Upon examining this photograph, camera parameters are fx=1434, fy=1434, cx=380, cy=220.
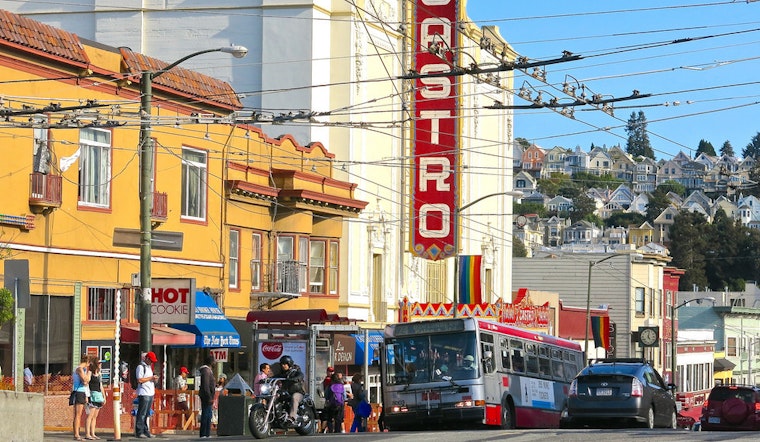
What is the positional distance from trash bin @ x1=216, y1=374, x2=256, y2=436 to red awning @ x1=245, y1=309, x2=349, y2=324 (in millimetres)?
6971

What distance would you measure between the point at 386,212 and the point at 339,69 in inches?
231

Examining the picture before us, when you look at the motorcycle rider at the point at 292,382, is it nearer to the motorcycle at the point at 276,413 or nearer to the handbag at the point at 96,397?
the motorcycle at the point at 276,413

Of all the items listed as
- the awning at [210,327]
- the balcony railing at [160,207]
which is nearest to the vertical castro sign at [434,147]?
the awning at [210,327]

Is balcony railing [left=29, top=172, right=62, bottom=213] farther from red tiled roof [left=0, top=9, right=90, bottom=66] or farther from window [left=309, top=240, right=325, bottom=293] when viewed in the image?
window [left=309, top=240, right=325, bottom=293]

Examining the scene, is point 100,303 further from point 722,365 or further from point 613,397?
point 722,365

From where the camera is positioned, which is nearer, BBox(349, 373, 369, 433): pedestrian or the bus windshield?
the bus windshield

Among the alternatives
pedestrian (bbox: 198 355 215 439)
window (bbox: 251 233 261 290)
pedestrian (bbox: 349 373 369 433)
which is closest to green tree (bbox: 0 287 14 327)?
pedestrian (bbox: 198 355 215 439)

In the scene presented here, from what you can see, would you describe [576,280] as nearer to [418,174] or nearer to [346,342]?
[418,174]

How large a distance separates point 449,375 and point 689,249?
14295cm

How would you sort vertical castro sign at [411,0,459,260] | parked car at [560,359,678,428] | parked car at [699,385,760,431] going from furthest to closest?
vertical castro sign at [411,0,459,260] < parked car at [699,385,760,431] < parked car at [560,359,678,428]

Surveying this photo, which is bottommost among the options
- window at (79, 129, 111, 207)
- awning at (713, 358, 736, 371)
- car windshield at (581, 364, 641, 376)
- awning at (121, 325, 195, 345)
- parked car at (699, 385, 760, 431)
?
awning at (713, 358, 736, 371)

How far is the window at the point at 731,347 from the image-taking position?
10306cm

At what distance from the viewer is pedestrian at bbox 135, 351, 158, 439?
26547 mm

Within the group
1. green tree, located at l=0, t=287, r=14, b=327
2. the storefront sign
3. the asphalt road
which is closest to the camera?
the asphalt road
